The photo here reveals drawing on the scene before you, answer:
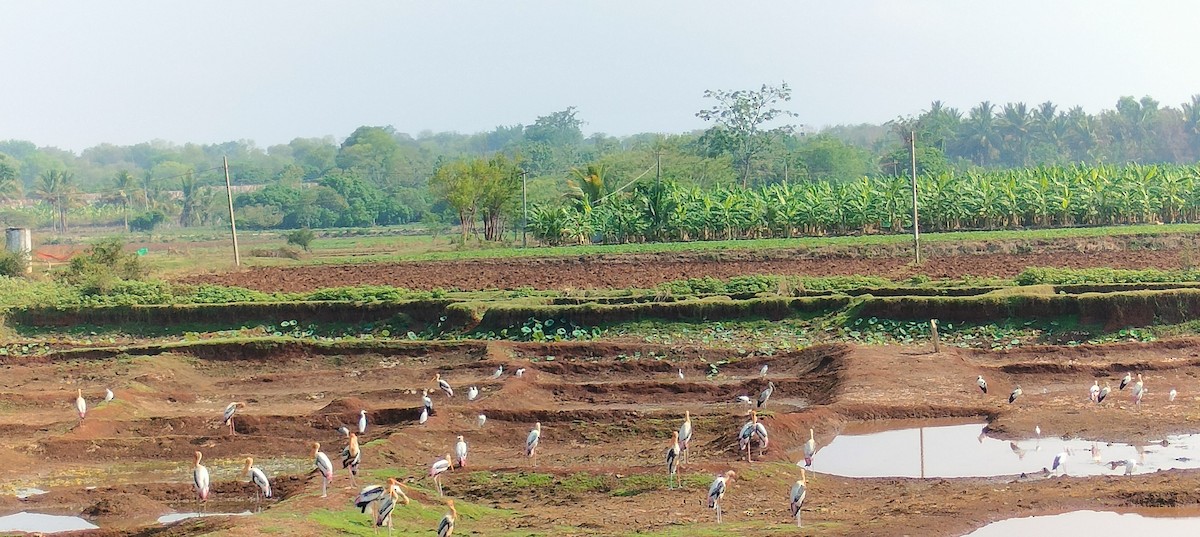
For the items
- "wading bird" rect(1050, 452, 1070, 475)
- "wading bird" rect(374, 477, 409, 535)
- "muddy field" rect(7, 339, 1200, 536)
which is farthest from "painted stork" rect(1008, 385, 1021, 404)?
"wading bird" rect(374, 477, 409, 535)

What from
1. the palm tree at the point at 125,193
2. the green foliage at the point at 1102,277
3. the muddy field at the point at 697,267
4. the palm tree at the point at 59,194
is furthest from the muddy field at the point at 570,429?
the palm tree at the point at 125,193

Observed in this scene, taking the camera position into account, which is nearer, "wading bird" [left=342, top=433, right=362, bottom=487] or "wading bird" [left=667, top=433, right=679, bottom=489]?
"wading bird" [left=667, top=433, right=679, bottom=489]

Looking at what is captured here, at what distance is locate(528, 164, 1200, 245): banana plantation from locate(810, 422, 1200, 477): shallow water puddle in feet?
121

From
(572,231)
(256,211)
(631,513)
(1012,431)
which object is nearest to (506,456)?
(631,513)

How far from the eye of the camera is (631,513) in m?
15.9

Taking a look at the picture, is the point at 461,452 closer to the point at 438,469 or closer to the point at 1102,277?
the point at 438,469

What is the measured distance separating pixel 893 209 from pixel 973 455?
128 ft

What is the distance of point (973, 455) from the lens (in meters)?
19.4

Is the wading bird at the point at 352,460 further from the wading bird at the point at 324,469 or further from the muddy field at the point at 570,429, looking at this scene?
the wading bird at the point at 324,469

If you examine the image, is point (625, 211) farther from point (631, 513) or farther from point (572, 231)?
point (631, 513)

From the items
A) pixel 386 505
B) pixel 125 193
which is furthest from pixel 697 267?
pixel 125 193

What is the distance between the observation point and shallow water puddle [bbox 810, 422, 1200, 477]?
1800 centimetres

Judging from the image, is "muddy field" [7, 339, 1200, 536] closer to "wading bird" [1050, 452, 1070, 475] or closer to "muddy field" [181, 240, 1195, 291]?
"wading bird" [1050, 452, 1070, 475]

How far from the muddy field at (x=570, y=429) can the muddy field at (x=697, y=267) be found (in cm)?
1153
